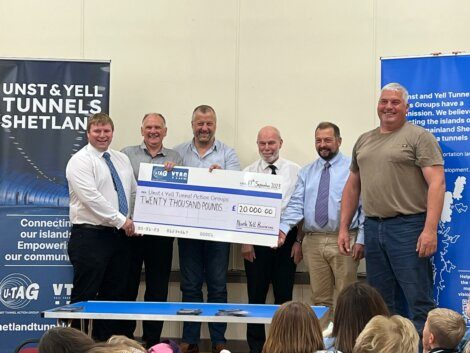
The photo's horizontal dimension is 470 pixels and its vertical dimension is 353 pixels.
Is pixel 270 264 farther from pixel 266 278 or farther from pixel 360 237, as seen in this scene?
pixel 360 237

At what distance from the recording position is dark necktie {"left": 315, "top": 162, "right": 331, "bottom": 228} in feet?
17.9

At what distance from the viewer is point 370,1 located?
6.08 metres

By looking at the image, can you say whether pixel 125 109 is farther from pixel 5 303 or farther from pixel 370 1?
pixel 370 1

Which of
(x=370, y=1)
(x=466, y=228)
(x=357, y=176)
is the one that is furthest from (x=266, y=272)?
(x=370, y=1)

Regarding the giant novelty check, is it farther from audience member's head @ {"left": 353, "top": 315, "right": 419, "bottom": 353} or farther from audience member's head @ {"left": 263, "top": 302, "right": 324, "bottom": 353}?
audience member's head @ {"left": 353, "top": 315, "right": 419, "bottom": 353}

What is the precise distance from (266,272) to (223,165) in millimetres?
940

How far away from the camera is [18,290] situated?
5.49 m

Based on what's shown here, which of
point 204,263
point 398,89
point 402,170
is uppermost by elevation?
point 398,89

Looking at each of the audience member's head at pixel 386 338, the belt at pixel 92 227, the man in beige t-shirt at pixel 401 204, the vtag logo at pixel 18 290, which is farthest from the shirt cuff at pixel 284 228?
the audience member's head at pixel 386 338

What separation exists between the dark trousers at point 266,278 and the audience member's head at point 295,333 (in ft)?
9.82

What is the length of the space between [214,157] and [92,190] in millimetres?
1113

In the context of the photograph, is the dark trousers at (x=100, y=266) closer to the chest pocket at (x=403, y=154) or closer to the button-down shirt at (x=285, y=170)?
the button-down shirt at (x=285, y=170)

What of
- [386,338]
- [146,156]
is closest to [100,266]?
[146,156]

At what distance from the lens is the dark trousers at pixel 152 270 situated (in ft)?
18.3
